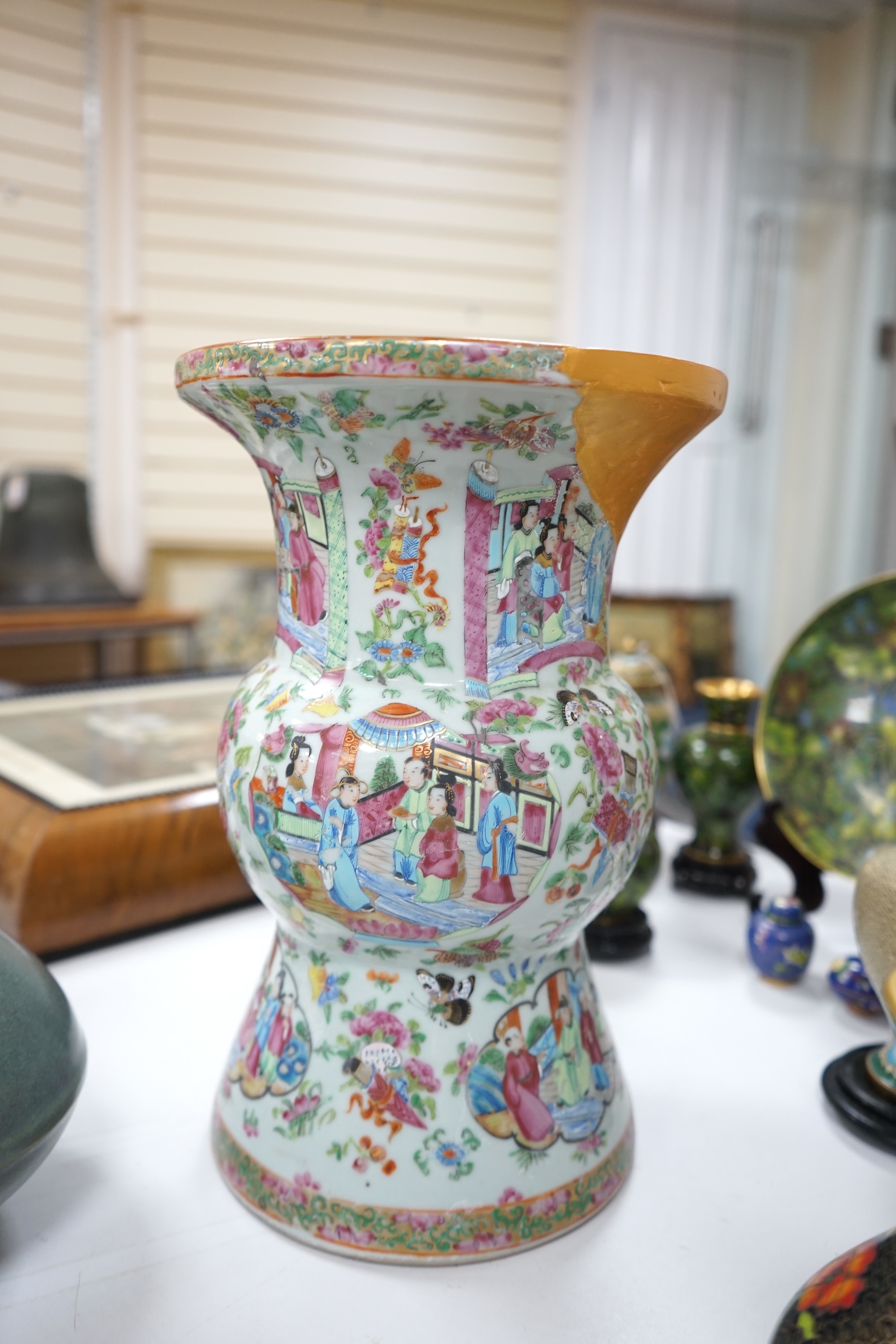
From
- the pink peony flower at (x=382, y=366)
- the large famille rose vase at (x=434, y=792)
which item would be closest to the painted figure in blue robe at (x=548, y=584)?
the large famille rose vase at (x=434, y=792)

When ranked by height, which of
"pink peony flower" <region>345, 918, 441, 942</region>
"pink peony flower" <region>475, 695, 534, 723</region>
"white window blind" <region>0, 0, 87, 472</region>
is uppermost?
"white window blind" <region>0, 0, 87, 472</region>

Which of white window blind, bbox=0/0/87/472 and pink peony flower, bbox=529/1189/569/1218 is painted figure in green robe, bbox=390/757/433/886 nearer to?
pink peony flower, bbox=529/1189/569/1218

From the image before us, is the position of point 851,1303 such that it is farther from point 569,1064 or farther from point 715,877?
point 715,877

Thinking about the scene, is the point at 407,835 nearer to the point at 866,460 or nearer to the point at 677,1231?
the point at 677,1231

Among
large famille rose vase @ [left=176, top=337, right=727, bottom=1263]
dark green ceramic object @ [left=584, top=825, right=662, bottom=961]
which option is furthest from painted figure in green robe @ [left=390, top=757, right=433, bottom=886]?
dark green ceramic object @ [left=584, top=825, right=662, bottom=961]

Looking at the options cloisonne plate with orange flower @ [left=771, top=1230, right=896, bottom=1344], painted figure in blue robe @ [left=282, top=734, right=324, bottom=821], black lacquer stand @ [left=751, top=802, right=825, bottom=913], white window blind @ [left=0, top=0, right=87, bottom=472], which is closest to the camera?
cloisonne plate with orange flower @ [left=771, top=1230, right=896, bottom=1344]

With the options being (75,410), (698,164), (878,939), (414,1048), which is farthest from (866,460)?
(414,1048)

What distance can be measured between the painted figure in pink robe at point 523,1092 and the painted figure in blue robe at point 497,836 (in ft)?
0.29

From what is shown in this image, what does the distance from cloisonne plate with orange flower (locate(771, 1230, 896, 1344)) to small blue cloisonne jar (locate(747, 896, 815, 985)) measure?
1.08ft

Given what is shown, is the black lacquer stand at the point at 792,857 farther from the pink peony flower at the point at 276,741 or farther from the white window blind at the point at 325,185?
the white window blind at the point at 325,185

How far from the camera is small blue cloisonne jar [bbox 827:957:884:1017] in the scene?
658mm

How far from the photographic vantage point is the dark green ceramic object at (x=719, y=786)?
2.72 feet

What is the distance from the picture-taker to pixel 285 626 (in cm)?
50

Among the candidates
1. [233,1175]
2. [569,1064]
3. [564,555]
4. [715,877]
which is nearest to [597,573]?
[564,555]
